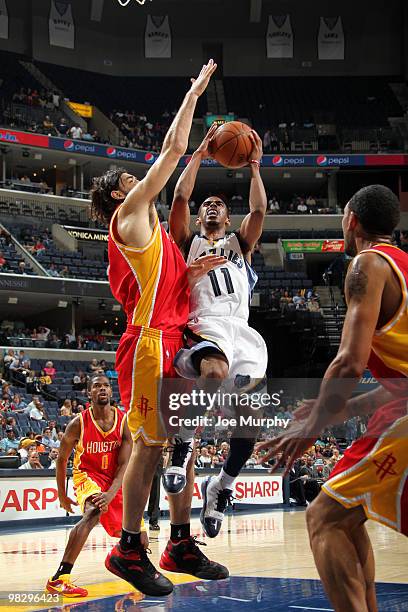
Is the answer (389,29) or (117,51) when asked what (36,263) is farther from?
(389,29)

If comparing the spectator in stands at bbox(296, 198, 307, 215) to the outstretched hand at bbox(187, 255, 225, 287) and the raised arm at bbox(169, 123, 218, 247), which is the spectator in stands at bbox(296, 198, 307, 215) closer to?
the raised arm at bbox(169, 123, 218, 247)

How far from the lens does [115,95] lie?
39219 millimetres

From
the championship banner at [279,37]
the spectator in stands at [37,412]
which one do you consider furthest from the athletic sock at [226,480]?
the championship banner at [279,37]

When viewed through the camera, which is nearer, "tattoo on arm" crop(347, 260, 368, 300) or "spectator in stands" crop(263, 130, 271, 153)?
"tattoo on arm" crop(347, 260, 368, 300)

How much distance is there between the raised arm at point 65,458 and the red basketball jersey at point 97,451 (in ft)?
0.19

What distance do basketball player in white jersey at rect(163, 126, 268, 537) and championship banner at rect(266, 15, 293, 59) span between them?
3665 centimetres

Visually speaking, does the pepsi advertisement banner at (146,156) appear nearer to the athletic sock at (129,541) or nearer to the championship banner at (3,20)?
the championship banner at (3,20)

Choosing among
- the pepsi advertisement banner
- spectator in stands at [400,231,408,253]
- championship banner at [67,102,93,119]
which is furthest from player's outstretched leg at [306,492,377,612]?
championship banner at [67,102,93,119]

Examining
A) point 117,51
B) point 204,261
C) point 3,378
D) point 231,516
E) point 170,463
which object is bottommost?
point 231,516

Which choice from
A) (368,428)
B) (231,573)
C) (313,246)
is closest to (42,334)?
(313,246)

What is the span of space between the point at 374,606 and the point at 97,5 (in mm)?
38426

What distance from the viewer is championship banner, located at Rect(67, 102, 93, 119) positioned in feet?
121

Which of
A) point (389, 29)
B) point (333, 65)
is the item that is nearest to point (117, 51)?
point (333, 65)

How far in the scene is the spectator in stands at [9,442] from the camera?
51.2ft
